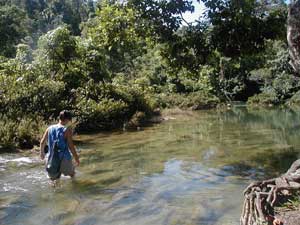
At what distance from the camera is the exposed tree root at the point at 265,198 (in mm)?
4340

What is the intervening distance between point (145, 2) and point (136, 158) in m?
4.25

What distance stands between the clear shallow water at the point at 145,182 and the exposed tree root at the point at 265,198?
114 cm

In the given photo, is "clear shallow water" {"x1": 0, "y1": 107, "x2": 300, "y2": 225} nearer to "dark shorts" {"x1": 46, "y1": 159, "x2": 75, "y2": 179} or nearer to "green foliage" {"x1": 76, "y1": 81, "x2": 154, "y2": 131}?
"dark shorts" {"x1": 46, "y1": 159, "x2": 75, "y2": 179}

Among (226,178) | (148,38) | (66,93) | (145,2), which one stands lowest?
(226,178)

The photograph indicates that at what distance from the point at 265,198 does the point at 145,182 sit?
4.54 m

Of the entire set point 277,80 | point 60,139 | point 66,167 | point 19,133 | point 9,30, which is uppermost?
point 9,30

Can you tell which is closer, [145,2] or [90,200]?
[90,200]

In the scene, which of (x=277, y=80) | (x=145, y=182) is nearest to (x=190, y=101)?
(x=277, y=80)

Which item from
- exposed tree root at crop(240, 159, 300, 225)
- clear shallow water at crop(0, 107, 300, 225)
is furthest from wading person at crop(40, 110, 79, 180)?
exposed tree root at crop(240, 159, 300, 225)

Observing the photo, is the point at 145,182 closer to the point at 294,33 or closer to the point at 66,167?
the point at 66,167

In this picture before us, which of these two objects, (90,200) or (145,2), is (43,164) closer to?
(90,200)

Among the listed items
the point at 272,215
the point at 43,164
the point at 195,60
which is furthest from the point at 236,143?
the point at 272,215

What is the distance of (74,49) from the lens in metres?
21.1

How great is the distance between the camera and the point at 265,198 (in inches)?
186
